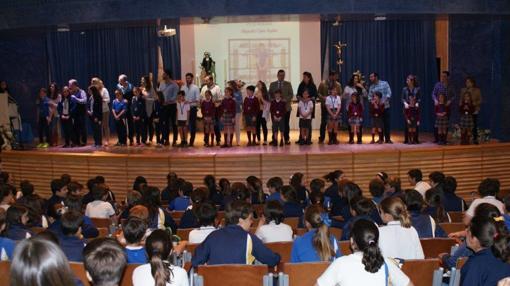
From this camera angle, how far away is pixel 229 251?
5.73 meters

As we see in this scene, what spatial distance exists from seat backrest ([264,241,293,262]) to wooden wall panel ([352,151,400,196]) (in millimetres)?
7550

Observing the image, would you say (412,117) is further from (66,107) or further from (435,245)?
(435,245)

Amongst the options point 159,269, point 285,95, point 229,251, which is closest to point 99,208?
point 229,251

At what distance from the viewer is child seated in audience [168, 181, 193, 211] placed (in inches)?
371

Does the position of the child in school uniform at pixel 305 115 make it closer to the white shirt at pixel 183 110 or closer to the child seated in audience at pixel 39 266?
the white shirt at pixel 183 110

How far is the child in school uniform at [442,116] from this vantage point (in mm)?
15508

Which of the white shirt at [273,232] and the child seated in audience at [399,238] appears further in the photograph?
the white shirt at [273,232]

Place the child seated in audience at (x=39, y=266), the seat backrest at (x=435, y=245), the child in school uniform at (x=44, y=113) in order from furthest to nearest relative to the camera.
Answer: the child in school uniform at (x=44, y=113), the seat backrest at (x=435, y=245), the child seated in audience at (x=39, y=266)

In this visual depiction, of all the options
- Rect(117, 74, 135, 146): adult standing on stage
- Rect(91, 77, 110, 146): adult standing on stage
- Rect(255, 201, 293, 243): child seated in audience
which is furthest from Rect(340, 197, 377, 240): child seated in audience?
Rect(91, 77, 110, 146): adult standing on stage

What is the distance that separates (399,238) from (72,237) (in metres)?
2.63

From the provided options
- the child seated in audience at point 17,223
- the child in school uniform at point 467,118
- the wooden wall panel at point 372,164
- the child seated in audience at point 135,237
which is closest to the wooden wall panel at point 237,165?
the wooden wall panel at point 372,164

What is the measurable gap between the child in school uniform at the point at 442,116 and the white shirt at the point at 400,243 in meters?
10.1

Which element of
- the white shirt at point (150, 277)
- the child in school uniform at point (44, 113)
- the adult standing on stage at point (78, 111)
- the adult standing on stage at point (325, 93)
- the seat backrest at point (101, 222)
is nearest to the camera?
the white shirt at point (150, 277)

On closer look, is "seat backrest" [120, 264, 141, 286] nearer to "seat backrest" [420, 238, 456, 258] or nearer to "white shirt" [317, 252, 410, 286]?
"white shirt" [317, 252, 410, 286]
